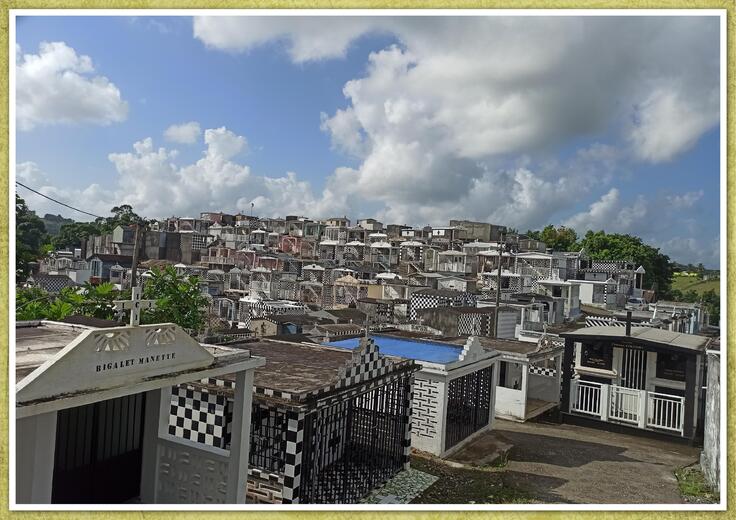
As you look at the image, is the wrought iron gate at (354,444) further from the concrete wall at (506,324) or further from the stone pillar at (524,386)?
the concrete wall at (506,324)

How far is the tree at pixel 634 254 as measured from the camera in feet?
124

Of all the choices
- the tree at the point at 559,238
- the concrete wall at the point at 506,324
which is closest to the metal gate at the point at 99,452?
the concrete wall at the point at 506,324

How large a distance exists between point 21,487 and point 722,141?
6266mm

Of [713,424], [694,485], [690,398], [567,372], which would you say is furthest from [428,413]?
[690,398]

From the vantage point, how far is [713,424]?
7355 mm

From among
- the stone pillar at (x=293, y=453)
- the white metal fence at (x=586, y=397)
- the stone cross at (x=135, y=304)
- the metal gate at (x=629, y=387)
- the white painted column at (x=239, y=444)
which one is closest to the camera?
the stone cross at (x=135, y=304)

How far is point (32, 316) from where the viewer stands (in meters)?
7.54

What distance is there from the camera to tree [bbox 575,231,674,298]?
124 feet

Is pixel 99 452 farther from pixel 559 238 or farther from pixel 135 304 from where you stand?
pixel 559 238

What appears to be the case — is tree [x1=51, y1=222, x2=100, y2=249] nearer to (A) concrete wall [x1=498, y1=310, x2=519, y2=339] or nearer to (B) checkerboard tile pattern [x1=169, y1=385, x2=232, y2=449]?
(A) concrete wall [x1=498, y1=310, x2=519, y2=339]

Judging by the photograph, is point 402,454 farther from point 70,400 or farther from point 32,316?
point 32,316

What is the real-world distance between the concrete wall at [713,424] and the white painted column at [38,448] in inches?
256

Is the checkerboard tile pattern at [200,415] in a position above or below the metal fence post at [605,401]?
above

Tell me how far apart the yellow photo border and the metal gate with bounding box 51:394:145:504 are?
1.01ft
